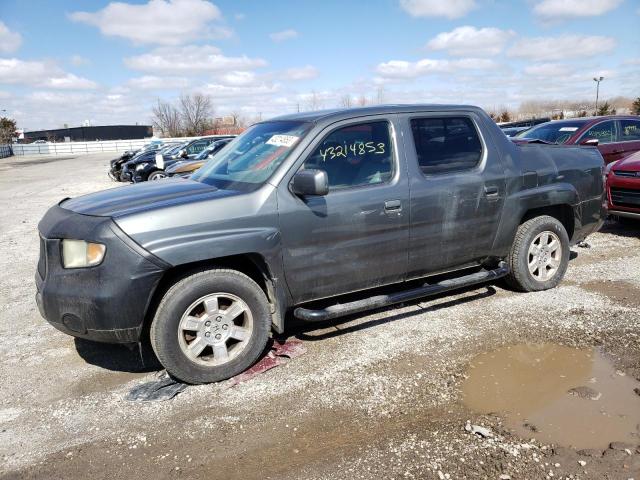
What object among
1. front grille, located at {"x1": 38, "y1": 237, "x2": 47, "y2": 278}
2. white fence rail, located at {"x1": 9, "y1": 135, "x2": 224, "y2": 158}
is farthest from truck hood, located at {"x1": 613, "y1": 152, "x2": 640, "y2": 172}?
white fence rail, located at {"x1": 9, "y1": 135, "x2": 224, "y2": 158}

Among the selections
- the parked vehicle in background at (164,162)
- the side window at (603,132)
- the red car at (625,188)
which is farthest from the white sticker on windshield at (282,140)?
the parked vehicle in background at (164,162)

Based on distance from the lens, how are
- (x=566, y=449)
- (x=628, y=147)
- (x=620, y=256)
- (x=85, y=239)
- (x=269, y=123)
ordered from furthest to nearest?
(x=628, y=147) < (x=620, y=256) < (x=269, y=123) < (x=85, y=239) < (x=566, y=449)

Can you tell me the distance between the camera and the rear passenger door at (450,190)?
4.15 metres

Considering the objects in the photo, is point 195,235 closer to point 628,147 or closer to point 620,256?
point 620,256

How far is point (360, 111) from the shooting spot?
13.5 ft

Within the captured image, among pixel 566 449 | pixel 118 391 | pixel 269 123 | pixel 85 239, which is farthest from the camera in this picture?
pixel 269 123

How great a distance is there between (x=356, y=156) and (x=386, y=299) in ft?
3.86

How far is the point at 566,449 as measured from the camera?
8.88 ft

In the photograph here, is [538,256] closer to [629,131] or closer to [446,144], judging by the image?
[446,144]

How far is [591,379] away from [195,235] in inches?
114

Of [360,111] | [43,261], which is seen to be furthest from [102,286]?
[360,111]

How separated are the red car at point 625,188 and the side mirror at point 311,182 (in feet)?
18.9

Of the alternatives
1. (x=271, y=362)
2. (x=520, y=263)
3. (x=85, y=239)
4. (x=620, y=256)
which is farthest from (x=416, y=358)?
(x=620, y=256)

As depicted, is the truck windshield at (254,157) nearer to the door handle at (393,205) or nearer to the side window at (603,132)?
the door handle at (393,205)
